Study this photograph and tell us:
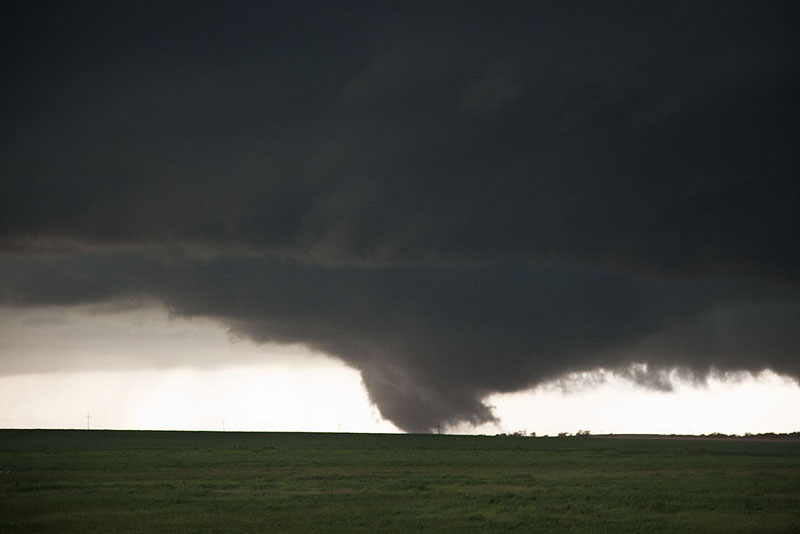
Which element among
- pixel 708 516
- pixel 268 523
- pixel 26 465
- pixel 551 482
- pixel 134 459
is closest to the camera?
pixel 268 523

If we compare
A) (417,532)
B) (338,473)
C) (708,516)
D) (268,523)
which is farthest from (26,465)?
(708,516)

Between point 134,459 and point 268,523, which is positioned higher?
point 134,459

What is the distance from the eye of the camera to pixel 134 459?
104 meters

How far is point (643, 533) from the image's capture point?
41938 millimetres

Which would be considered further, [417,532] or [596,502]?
[596,502]

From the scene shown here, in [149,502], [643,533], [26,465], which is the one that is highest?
[26,465]

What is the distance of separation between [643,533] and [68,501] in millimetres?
31745

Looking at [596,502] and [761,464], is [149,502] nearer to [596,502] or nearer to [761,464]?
[596,502]

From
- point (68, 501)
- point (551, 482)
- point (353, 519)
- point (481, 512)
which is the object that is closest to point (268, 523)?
point (353, 519)

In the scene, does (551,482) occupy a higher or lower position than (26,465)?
lower

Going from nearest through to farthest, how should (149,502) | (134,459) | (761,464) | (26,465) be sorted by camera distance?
1. (149,502)
2. (26,465)
3. (761,464)
4. (134,459)

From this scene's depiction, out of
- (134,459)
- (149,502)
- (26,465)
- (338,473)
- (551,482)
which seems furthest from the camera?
(134,459)

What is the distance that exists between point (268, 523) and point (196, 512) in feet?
19.1

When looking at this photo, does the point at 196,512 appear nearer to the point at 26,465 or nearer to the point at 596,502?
the point at 596,502
